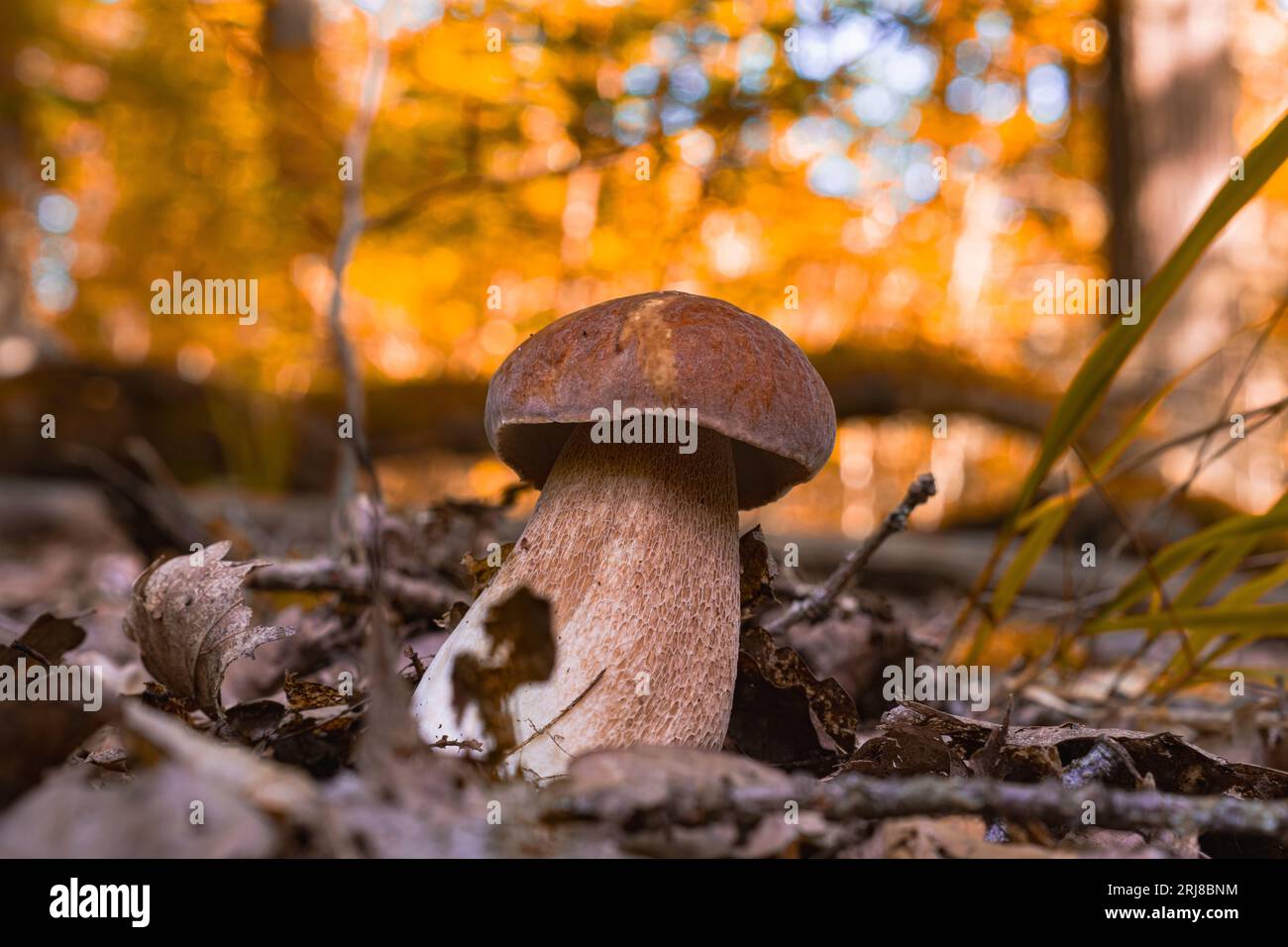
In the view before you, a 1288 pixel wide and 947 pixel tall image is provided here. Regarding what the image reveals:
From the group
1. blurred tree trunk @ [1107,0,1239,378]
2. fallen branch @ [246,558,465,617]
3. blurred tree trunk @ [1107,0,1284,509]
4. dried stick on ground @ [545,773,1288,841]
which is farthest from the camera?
blurred tree trunk @ [1107,0,1239,378]

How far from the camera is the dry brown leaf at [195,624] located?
130cm

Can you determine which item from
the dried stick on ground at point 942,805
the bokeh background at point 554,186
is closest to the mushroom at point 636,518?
the dried stick on ground at point 942,805

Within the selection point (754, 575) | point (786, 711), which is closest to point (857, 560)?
point (754, 575)

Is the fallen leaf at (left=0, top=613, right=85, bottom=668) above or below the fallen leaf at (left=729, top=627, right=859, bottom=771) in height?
above

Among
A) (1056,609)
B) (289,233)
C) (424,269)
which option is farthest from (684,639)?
(424,269)

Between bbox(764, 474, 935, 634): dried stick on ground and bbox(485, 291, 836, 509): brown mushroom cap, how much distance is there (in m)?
0.25

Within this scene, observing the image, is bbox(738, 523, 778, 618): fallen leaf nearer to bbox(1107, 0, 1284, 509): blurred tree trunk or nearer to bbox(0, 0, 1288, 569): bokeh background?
bbox(0, 0, 1288, 569): bokeh background

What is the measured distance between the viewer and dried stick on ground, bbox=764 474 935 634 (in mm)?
1557

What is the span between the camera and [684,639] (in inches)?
51.9

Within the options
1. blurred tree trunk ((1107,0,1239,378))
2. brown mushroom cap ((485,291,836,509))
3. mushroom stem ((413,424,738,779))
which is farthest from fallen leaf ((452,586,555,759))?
blurred tree trunk ((1107,0,1239,378))

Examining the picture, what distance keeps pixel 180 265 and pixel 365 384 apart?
8115mm

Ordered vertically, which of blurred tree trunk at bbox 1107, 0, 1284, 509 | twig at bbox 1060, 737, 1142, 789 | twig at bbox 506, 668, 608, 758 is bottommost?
twig at bbox 1060, 737, 1142, 789

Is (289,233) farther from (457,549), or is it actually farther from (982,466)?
(982,466)

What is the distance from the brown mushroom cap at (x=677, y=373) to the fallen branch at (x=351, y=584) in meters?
0.71
